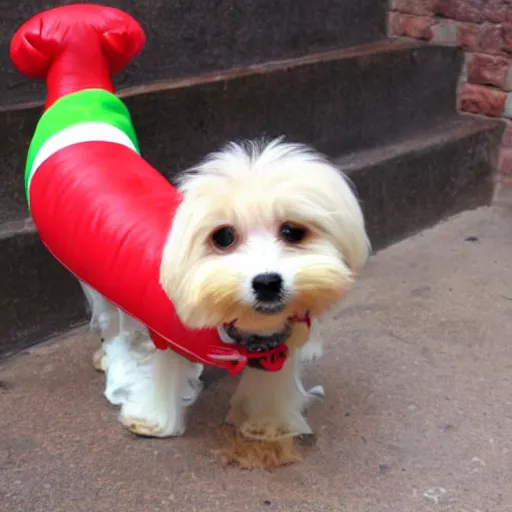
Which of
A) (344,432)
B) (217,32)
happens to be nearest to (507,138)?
(217,32)

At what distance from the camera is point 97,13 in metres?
1.94

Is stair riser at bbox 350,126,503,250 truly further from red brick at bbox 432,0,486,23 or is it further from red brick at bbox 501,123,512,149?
red brick at bbox 432,0,486,23

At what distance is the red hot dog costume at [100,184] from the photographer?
1.60 metres

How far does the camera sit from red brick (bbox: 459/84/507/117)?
3180mm

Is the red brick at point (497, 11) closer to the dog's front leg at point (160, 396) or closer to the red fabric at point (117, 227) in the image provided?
the red fabric at point (117, 227)

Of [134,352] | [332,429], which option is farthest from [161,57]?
[332,429]

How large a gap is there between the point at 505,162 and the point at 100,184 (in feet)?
6.61

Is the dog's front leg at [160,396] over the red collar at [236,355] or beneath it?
beneath

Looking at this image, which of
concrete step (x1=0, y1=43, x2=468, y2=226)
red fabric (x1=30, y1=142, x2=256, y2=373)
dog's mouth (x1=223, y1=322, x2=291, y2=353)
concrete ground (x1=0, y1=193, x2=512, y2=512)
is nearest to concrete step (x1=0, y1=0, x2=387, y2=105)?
concrete step (x1=0, y1=43, x2=468, y2=226)

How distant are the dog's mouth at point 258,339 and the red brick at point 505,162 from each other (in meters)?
1.94

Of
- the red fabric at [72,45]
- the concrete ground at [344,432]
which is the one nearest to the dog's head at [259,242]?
the concrete ground at [344,432]

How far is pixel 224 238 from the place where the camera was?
1404mm

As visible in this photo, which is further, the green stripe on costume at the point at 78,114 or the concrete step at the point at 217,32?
the concrete step at the point at 217,32

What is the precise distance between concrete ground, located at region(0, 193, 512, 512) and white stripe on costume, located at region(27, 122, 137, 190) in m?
0.56
